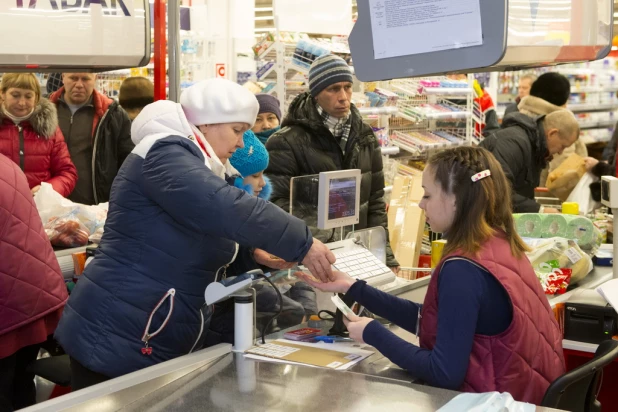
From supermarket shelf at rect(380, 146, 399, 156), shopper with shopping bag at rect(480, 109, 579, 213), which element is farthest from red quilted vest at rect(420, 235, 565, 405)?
supermarket shelf at rect(380, 146, 399, 156)

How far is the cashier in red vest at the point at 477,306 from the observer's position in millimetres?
2248

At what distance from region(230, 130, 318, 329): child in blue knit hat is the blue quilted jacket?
0.91 feet

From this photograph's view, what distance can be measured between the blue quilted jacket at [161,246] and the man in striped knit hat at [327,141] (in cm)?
170

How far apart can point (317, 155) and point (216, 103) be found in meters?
1.74

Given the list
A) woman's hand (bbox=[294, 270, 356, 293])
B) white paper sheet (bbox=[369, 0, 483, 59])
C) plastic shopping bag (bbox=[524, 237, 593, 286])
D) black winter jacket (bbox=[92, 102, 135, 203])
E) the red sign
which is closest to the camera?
white paper sheet (bbox=[369, 0, 483, 59])

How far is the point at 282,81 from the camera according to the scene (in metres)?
6.33

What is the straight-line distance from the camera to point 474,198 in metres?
2.43

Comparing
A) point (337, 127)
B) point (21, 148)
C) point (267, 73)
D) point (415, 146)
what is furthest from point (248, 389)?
point (415, 146)

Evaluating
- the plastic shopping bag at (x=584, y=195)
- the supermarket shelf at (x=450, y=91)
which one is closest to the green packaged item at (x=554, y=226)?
the plastic shopping bag at (x=584, y=195)

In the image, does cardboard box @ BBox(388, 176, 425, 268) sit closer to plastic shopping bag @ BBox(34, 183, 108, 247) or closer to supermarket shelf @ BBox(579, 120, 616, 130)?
plastic shopping bag @ BBox(34, 183, 108, 247)

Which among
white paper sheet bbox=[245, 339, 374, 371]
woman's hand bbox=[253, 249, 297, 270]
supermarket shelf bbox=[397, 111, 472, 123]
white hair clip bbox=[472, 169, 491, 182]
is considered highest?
supermarket shelf bbox=[397, 111, 472, 123]

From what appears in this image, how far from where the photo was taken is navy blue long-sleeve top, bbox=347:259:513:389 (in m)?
2.23

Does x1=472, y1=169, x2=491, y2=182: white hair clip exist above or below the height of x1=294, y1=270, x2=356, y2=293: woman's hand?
above

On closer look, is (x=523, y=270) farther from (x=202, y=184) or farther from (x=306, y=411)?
(x=202, y=184)
